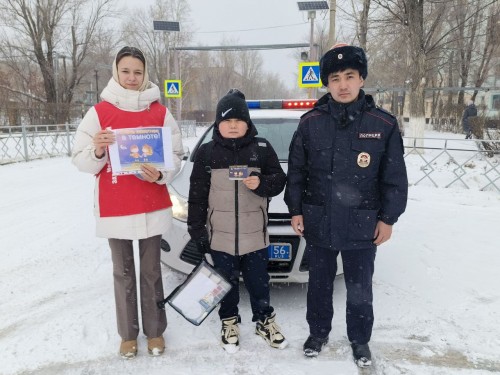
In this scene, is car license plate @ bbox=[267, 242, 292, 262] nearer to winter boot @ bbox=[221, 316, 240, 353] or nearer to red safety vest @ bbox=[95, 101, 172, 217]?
winter boot @ bbox=[221, 316, 240, 353]

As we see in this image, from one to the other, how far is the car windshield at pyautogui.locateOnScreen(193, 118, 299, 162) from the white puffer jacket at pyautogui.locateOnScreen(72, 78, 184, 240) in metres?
1.87

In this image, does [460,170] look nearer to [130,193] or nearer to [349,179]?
[349,179]

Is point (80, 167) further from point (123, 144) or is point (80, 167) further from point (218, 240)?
point (218, 240)

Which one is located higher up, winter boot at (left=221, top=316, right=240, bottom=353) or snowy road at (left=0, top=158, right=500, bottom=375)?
winter boot at (left=221, top=316, right=240, bottom=353)

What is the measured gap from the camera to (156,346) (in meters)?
2.66

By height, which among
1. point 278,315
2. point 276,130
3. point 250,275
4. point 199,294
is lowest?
point 278,315

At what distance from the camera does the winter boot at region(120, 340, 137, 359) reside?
2.61 meters

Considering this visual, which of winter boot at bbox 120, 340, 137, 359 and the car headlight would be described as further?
the car headlight

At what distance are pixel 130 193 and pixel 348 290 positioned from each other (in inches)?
60.5

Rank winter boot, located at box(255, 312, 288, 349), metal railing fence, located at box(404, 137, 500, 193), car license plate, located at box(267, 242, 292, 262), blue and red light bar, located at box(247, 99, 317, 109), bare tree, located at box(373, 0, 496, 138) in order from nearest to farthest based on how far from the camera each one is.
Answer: winter boot, located at box(255, 312, 288, 349) < car license plate, located at box(267, 242, 292, 262) < blue and red light bar, located at box(247, 99, 317, 109) < metal railing fence, located at box(404, 137, 500, 193) < bare tree, located at box(373, 0, 496, 138)

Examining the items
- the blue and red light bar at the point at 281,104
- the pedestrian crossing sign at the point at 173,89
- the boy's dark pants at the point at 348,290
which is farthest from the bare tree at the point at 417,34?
the boy's dark pants at the point at 348,290

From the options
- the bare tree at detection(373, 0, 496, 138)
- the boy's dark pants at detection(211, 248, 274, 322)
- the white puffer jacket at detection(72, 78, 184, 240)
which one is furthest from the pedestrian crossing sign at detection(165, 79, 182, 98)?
the boy's dark pants at detection(211, 248, 274, 322)

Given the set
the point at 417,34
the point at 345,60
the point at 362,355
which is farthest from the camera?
the point at 417,34

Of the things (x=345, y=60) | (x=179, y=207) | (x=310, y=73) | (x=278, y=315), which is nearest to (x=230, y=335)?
(x=278, y=315)
